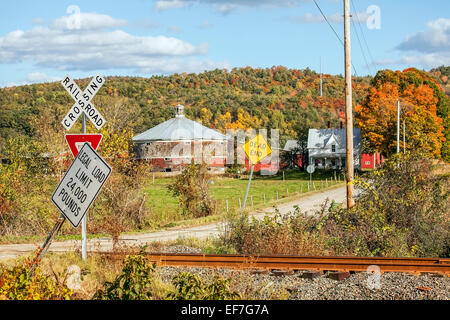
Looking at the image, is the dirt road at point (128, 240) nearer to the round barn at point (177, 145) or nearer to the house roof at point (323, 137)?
the round barn at point (177, 145)

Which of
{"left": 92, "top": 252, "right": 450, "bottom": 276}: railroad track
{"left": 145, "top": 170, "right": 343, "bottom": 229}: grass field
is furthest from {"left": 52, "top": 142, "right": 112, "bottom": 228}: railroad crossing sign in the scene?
{"left": 145, "top": 170, "right": 343, "bottom": 229}: grass field

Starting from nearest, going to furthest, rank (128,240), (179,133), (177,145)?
1. (128,240)
2. (177,145)
3. (179,133)

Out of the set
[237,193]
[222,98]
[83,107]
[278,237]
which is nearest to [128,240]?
[278,237]

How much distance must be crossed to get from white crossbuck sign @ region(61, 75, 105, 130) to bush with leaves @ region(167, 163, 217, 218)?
1631cm

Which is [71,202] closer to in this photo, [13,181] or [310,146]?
[13,181]

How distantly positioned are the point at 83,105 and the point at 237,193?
33.7m

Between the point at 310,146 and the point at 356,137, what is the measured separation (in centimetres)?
646

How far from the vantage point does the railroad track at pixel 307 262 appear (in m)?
11.4

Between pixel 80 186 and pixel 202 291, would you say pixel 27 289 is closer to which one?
pixel 80 186

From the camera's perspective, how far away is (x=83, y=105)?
11742mm

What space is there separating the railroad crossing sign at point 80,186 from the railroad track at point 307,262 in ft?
Result: 9.98

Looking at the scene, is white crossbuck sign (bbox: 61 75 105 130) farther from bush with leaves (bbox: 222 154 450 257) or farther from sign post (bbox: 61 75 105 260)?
bush with leaves (bbox: 222 154 450 257)

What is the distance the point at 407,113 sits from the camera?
55094 millimetres

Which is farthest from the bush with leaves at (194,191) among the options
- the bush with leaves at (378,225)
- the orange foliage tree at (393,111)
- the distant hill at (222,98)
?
Result: the distant hill at (222,98)
